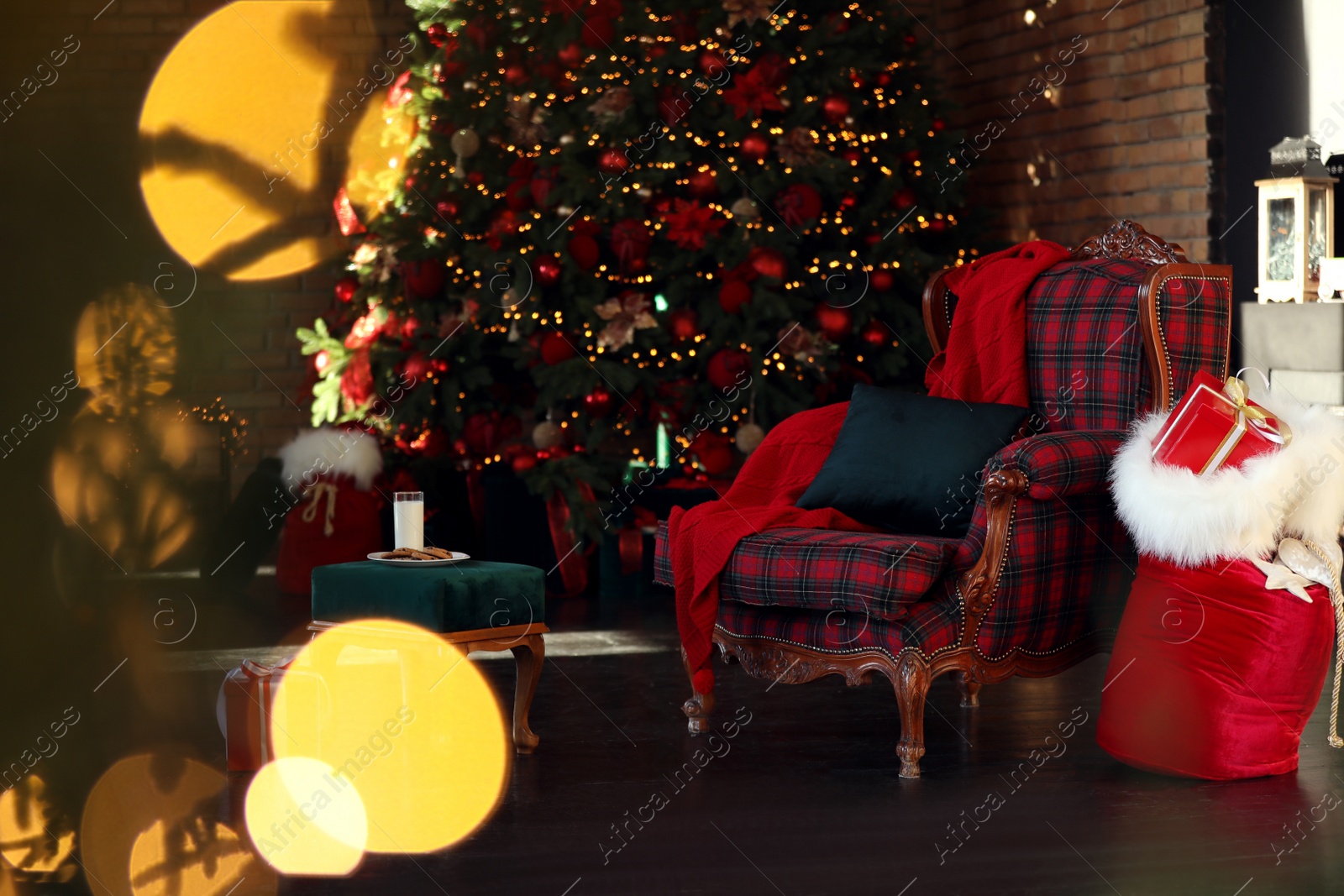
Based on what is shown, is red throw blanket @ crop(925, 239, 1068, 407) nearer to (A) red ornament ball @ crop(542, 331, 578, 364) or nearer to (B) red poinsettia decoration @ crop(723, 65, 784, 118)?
(B) red poinsettia decoration @ crop(723, 65, 784, 118)

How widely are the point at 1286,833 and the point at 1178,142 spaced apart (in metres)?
2.77

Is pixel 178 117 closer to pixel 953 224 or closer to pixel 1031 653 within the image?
pixel 953 224

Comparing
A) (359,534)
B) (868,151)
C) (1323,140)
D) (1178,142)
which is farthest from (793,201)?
(359,534)

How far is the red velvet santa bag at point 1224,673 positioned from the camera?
2699mm

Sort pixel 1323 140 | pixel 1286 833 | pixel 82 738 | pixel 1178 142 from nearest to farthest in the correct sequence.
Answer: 1. pixel 1286 833
2. pixel 82 738
3. pixel 1323 140
4. pixel 1178 142

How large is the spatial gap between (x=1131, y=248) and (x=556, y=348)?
201cm

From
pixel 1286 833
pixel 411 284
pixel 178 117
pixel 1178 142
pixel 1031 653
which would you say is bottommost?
pixel 1286 833

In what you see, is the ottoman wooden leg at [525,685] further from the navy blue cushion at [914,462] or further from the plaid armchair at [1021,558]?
the navy blue cushion at [914,462]

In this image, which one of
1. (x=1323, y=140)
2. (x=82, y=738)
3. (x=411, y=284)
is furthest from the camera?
(x=411, y=284)

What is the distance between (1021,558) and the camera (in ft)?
9.41

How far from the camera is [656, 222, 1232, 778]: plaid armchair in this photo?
2803 mm

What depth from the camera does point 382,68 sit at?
19.2ft

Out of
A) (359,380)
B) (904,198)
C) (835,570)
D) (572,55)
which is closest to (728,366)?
(904,198)

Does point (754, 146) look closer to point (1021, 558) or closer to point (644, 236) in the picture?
point (644, 236)
